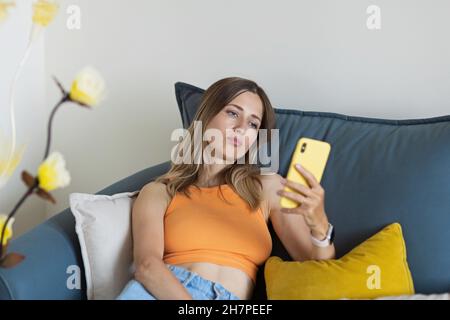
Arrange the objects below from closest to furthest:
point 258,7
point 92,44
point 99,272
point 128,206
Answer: point 99,272 < point 128,206 < point 258,7 < point 92,44

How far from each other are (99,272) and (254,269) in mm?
361

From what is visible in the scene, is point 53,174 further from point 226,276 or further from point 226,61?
point 226,61

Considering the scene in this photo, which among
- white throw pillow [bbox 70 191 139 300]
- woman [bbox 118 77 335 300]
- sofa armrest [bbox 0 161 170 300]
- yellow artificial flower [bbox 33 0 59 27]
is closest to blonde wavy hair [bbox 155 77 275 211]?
woman [bbox 118 77 335 300]

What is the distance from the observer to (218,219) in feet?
4.33

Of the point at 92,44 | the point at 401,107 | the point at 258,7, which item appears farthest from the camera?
the point at 92,44

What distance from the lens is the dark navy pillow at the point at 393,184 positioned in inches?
47.9

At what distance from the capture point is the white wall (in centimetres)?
160

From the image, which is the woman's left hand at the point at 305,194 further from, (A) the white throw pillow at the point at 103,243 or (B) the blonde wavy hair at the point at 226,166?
(A) the white throw pillow at the point at 103,243

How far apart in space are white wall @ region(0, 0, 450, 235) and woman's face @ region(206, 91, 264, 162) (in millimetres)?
390

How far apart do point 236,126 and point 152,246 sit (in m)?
0.36

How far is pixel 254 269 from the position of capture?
1309 millimetres

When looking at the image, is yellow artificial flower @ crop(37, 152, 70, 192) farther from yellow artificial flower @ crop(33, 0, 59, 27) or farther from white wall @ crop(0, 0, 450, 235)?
white wall @ crop(0, 0, 450, 235)
